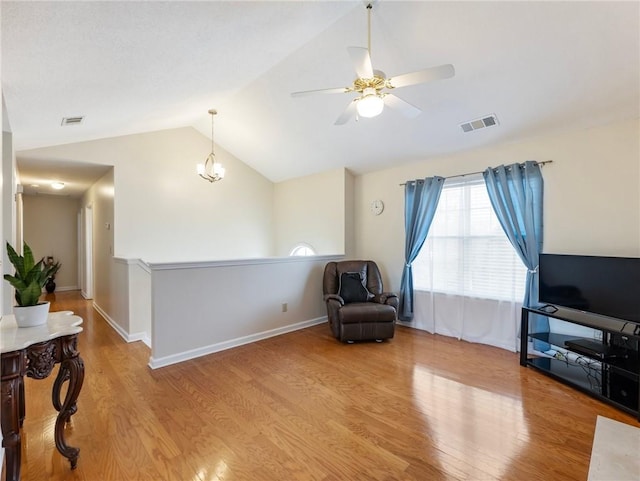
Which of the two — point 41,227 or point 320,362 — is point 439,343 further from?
point 41,227

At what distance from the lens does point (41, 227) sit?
296 inches

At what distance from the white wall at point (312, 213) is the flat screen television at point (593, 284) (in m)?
2.75

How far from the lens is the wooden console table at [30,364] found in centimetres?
147

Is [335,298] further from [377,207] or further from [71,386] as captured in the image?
[71,386]

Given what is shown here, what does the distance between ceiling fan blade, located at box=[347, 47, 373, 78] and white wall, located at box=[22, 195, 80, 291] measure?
28.7 feet

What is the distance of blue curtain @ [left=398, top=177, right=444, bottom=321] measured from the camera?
4215 millimetres

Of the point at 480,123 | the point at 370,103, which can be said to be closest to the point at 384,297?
the point at 480,123

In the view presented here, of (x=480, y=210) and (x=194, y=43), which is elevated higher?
(x=194, y=43)

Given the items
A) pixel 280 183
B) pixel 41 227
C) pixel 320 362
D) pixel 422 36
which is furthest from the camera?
pixel 41 227

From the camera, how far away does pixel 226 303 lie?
3727 millimetres

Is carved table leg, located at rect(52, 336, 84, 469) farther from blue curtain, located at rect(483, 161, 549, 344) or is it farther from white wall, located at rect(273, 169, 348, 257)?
blue curtain, located at rect(483, 161, 549, 344)

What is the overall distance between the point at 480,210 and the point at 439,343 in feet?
5.81

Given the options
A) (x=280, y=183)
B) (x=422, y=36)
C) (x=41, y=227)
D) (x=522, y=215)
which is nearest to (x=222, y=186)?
(x=280, y=183)

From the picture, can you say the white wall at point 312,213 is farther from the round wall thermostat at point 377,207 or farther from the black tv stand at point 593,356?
the black tv stand at point 593,356
